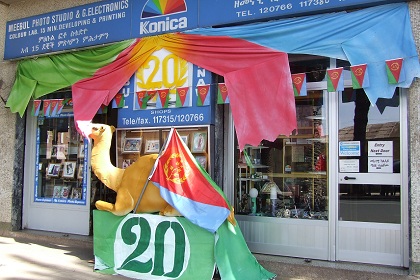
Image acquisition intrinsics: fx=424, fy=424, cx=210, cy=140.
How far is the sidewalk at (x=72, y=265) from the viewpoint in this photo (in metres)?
4.70

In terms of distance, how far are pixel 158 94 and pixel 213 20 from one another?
124cm

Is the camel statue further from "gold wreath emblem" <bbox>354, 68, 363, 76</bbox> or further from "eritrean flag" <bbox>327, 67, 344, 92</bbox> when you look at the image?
"gold wreath emblem" <bbox>354, 68, 363, 76</bbox>

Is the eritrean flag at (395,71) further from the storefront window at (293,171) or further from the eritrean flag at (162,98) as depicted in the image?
the eritrean flag at (162,98)

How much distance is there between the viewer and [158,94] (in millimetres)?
5816

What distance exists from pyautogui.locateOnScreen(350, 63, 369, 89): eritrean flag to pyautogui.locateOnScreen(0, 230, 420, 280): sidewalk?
2022 mm

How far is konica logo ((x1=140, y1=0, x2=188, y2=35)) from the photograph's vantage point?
587 cm

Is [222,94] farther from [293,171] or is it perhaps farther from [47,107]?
[47,107]

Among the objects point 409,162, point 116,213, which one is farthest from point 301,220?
point 116,213

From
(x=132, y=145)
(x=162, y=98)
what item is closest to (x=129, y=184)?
(x=132, y=145)

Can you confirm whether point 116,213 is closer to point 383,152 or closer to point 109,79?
point 109,79

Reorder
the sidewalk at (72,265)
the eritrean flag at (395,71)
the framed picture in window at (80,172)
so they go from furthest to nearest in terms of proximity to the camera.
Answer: the framed picture in window at (80,172) → the sidewalk at (72,265) → the eritrean flag at (395,71)

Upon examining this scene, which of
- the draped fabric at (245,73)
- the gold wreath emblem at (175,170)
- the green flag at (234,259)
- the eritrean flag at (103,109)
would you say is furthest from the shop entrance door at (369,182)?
the eritrean flag at (103,109)

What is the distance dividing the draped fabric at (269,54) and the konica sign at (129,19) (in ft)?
0.43

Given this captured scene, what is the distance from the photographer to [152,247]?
5020 mm
